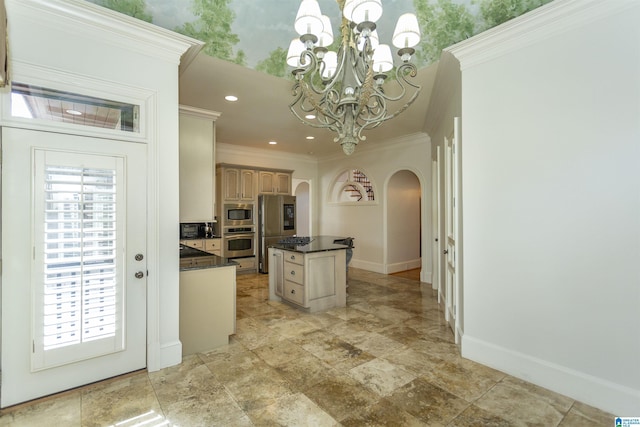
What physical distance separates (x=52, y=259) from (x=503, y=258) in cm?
346

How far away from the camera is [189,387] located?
2.22 meters

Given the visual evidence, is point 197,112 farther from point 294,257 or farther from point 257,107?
point 294,257

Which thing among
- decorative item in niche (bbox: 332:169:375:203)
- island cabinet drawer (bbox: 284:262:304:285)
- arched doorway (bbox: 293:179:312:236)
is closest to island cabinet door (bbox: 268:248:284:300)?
island cabinet drawer (bbox: 284:262:304:285)

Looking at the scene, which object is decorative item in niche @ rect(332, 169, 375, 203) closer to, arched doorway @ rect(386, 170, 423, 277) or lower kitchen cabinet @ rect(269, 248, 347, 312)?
arched doorway @ rect(386, 170, 423, 277)

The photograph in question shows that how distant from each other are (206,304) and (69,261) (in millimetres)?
1140

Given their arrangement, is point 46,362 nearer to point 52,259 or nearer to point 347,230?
point 52,259

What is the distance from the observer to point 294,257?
13.4 feet

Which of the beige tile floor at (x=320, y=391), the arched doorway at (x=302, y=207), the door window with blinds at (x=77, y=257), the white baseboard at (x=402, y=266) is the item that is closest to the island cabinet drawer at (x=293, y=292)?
the beige tile floor at (x=320, y=391)

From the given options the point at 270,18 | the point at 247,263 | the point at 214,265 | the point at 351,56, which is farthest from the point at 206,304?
the point at 247,263

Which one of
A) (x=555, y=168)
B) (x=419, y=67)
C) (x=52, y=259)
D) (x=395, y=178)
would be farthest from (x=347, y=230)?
(x=52, y=259)

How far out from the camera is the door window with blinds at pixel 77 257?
80.4 inches

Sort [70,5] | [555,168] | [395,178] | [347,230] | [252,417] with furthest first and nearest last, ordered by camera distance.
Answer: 1. [347,230]
2. [395,178]
3. [555,168]
4. [70,5]
5. [252,417]

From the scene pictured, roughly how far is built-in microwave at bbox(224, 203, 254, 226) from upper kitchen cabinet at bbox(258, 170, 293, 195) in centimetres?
52

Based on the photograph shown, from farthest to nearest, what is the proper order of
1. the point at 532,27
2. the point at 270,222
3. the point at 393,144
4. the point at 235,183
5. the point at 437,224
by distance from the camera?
the point at 270,222, the point at 235,183, the point at 393,144, the point at 437,224, the point at 532,27
